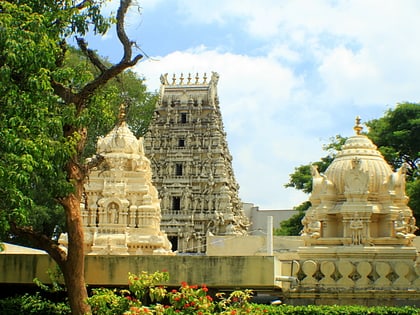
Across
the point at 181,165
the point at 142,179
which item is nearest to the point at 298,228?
the point at 181,165

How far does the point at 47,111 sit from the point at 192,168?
3970 cm

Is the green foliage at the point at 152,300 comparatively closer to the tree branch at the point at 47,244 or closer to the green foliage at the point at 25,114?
the tree branch at the point at 47,244

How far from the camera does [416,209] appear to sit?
32250mm

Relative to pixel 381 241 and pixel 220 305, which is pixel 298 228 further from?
pixel 220 305

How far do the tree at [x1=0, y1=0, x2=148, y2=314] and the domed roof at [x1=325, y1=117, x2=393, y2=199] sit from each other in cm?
980

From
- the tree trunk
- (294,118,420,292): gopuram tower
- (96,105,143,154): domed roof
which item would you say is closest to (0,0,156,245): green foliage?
the tree trunk

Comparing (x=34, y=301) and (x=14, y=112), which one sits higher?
(x=14, y=112)

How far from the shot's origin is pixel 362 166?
1950 cm

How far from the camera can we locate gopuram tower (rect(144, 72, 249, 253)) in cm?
4828

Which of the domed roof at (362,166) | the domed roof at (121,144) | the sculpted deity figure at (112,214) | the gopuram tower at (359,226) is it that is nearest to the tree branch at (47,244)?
the gopuram tower at (359,226)

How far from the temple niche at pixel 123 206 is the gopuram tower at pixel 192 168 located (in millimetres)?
19294

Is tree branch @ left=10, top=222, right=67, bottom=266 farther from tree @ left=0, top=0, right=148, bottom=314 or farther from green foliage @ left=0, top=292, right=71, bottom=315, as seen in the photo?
green foliage @ left=0, top=292, right=71, bottom=315

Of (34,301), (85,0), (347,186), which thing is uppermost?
(85,0)

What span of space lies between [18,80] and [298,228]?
3248cm
